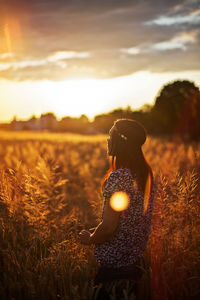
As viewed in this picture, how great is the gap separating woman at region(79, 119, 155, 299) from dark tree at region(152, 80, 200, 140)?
25.6 m

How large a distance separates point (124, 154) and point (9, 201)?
132 cm

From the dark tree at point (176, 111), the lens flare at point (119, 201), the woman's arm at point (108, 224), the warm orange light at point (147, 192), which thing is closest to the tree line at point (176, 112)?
the dark tree at point (176, 111)

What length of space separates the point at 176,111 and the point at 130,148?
1211 inches

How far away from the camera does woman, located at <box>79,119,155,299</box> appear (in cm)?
202

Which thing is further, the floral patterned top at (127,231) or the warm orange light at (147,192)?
the warm orange light at (147,192)

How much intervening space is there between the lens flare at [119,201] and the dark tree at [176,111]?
25.7 metres

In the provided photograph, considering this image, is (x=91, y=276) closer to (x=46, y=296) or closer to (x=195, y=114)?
(x=46, y=296)

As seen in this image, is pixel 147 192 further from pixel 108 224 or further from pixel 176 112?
pixel 176 112

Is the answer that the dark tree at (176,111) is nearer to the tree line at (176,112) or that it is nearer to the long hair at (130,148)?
the tree line at (176,112)

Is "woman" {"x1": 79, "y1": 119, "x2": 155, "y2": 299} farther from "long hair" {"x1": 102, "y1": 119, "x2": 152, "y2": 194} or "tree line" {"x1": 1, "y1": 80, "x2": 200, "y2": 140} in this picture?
"tree line" {"x1": 1, "y1": 80, "x2": 200, "y2": 140}

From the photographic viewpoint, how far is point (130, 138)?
2086mm

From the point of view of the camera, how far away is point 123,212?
6.88ft

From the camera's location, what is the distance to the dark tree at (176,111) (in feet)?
90.1

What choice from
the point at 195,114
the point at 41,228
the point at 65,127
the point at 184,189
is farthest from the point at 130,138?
the point at 65,127
